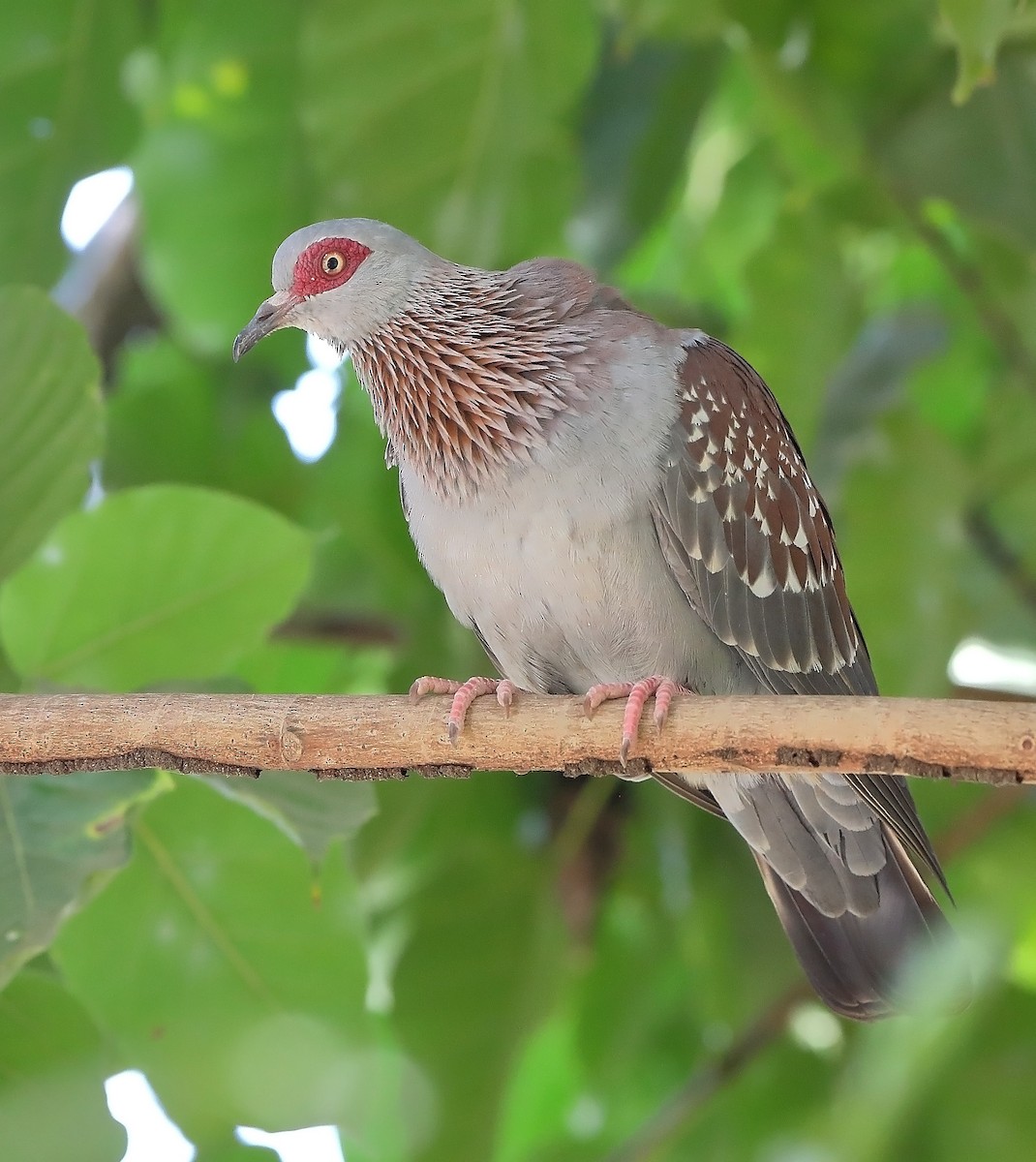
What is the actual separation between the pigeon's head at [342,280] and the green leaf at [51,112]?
2.71 feet

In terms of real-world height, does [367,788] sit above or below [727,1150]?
above

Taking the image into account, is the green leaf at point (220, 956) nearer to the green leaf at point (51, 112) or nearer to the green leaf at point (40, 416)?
the green leaf at point (40, 416)

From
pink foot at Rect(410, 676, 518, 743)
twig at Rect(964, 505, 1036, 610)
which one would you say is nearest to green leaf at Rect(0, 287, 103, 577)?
pink foot at Rect(410, 676, 518, 743)

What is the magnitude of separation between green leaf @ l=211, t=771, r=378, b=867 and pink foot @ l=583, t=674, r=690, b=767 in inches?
13.1

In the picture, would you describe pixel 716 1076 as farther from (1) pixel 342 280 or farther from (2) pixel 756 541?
(1) pixel 342 280

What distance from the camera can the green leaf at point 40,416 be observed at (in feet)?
6.40

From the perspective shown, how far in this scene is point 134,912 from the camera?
2.17 m

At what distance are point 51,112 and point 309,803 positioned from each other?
1.85m

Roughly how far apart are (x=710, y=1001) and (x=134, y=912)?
1.41 meters

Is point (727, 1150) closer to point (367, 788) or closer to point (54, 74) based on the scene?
point (367, 788)

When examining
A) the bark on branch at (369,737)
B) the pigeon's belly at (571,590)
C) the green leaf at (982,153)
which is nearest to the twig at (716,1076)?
the pigeon's belly at (571,590)

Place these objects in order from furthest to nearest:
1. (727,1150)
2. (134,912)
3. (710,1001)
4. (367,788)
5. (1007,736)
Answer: (710,1001)
(727,1150)
(134,912)
(367,788)
(1007,736)

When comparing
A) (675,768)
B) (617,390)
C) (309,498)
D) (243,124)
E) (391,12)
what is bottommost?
(675,768)

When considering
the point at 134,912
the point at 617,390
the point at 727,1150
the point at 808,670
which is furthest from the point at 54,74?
the point at 727,1150
